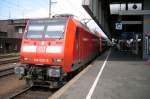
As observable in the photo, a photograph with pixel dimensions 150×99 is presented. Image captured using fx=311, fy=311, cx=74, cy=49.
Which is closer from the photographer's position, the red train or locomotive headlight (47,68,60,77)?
locomotive headlight (47,68,60,77)

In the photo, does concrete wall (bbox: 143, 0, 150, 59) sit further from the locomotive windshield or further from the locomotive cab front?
the locomotive cab front

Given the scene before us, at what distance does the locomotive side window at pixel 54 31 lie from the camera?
518 inches

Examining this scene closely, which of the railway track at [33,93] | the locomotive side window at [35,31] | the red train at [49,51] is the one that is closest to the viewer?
the railway track at [33,93]

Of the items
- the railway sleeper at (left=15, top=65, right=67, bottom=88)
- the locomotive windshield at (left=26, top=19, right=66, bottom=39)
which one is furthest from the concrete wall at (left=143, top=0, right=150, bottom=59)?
the railway sleeper at (left=15, top=65, right=67, bottom=88)

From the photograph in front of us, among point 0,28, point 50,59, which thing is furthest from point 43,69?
point 0,28

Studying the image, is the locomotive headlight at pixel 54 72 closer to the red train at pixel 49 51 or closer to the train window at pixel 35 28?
the red train at pixel 49 51

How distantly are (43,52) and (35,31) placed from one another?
1.23 m

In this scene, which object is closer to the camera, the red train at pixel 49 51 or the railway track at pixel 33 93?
the railway track at pixel 33 93

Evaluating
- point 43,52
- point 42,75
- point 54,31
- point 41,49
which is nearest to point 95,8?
point 54,31

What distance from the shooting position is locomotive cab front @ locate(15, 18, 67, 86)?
41.4 feet

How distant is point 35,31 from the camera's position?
1371cm

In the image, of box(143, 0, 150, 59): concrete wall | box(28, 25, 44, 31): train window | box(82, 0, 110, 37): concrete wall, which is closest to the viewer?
box(28, 25, 44, 31): train window

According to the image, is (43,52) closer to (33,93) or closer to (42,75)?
(42,75)

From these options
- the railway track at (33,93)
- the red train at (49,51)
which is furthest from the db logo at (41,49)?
the railway track at (33,93)
